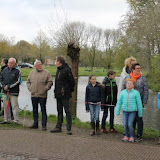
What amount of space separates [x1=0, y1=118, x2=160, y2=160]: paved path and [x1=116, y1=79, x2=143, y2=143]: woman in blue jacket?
37 cm

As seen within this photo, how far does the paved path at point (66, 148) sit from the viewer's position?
16.7 ft

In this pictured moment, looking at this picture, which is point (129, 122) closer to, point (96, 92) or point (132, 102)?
point (132, 102)

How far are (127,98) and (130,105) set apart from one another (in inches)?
7.4

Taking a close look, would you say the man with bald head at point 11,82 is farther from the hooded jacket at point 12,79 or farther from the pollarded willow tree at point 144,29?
the pollarded willow tree at point 144,29

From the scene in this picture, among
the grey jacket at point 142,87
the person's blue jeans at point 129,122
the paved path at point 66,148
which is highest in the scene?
the grey jacket at point 142,87

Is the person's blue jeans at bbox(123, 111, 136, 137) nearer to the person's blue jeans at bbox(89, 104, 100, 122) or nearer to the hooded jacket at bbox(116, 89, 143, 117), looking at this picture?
the hooded jacket at bbox(116, 89, 143, 117)

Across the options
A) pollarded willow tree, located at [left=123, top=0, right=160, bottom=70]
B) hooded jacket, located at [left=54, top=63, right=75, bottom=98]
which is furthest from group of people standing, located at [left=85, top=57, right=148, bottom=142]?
pollarded willow tree, located at [left=123, top=0, right=160, bottom=70]

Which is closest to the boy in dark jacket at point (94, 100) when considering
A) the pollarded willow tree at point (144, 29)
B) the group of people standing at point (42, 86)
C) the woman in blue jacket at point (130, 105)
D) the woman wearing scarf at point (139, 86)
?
the group of people standing at point (42, 86)

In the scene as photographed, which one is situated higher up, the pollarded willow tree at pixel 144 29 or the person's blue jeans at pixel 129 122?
the pollarded willow tree at pixel 144 29

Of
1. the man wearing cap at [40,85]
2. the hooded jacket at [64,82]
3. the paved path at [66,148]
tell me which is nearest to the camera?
the paved path at [66,148]

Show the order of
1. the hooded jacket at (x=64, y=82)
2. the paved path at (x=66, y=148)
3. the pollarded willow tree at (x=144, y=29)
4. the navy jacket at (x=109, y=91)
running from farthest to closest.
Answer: the pollarded willow tree at (x=144, y=29)
the navy jacket at (x=109, y=91)
the hooded jacket at (x=64, y=82)
the paved path at (x=66, y=148)

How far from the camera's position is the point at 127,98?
649 cm

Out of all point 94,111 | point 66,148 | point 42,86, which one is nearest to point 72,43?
point 42,86

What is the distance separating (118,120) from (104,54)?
173ft
